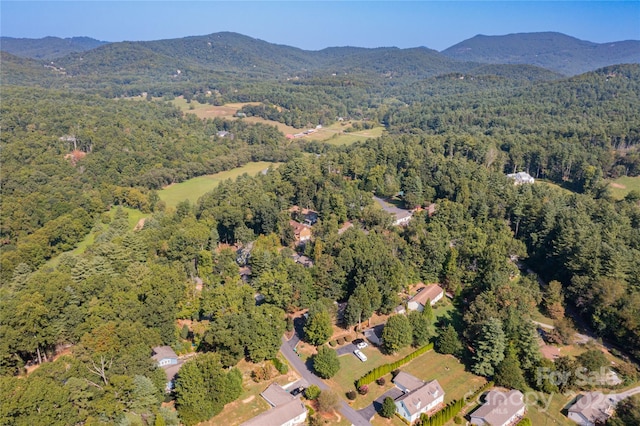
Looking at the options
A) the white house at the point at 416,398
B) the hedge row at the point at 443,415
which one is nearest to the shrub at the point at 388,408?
the white house at the point at 416,398

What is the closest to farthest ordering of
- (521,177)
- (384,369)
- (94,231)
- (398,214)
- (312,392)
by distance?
(312,392)
(384,369)
(398,214)
(94,231)
(521,177)

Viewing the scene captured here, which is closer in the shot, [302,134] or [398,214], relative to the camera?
[398,214]

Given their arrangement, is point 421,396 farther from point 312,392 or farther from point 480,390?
point 312,392

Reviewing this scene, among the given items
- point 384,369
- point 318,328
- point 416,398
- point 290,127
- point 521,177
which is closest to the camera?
point 416,398

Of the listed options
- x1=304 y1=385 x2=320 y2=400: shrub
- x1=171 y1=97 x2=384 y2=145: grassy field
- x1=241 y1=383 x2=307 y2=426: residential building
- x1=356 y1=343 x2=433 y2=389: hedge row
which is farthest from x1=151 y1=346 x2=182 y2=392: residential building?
x1=171 y1=97 x2=384 y2=145: grassy field

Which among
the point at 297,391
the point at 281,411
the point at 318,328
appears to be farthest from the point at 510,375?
the point at 281,411

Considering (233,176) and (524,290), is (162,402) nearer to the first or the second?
(524,290)

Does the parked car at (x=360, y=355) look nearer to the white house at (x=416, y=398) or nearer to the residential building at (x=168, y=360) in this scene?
the white house at (x=416, y=398)
